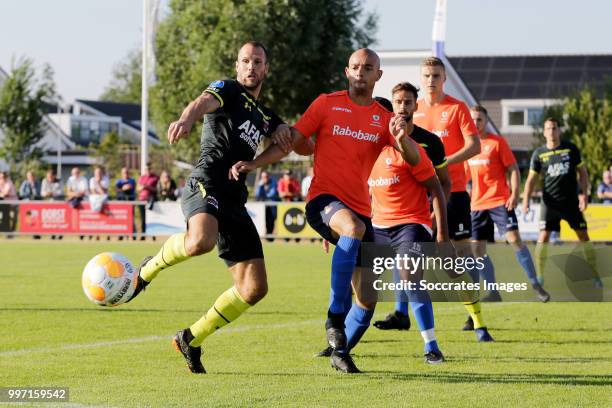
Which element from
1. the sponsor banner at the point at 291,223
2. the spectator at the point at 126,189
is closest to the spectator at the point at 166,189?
the spectator at the point at 126,189

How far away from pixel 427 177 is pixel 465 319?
3.71 meters

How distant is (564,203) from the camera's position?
15828 millimetres

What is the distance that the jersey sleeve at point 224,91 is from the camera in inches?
310

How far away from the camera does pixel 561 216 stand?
52.1 ft

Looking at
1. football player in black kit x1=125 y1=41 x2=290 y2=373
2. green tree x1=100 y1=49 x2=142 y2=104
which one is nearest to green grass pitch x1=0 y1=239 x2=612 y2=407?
football player in black kit x1=125 y1=41 x2=290 y2=373

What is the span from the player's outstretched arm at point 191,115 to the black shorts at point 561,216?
8.99m

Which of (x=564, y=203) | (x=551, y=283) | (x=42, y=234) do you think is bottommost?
(x=42, y=234)

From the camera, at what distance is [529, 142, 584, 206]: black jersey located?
15742 mm

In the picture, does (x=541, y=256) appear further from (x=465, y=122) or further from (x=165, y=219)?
(x=165, y=219)

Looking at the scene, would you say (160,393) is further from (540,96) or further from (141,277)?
(540,96)

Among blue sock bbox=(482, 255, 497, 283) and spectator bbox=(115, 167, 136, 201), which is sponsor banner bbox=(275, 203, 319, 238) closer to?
spectator bbox=(115, 167, 136, 201)

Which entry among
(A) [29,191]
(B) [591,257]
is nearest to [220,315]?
(B) [591,257]

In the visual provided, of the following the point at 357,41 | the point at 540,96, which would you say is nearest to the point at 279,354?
the point at 357,41

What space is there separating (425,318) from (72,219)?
23.4 m
